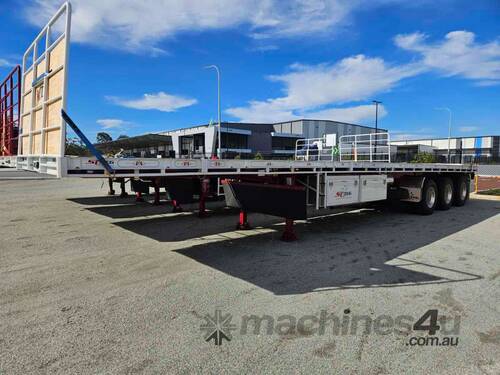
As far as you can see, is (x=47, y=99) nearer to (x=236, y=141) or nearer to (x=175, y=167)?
(x=175, y=167)

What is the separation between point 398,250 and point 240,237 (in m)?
2.94

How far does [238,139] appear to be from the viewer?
7244 centimetres

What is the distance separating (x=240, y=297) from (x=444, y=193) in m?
9.83

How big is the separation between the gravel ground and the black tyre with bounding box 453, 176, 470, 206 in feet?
16.2

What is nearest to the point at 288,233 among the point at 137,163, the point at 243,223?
the point at 243,223

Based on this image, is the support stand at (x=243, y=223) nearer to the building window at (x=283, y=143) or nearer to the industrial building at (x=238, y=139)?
the industrial building at (x=238, y=139)

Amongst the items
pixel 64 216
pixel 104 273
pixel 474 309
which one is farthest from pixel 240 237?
pixel 64 216

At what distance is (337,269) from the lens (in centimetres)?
514

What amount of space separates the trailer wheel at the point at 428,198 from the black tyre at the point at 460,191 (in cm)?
209

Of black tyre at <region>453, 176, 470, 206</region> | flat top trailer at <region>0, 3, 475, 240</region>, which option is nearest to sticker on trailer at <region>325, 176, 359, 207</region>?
flat top trailer at <region>0, 3, 475, 240</region>

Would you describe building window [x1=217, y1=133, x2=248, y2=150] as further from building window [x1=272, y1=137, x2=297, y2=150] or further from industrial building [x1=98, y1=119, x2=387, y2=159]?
building window [x1=272, y1=137, x2=297, y2=150]

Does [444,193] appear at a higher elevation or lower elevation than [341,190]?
lower

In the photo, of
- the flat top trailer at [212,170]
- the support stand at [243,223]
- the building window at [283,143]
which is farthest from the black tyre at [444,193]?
the building window at [283,143]

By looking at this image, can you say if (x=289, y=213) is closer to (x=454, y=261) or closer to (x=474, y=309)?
(x=454, y=261)
